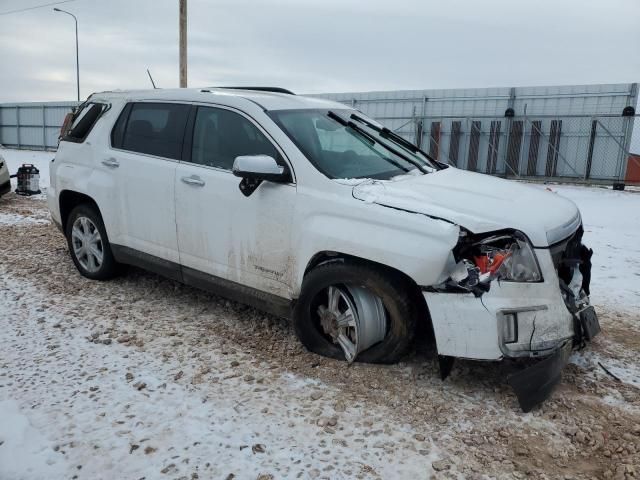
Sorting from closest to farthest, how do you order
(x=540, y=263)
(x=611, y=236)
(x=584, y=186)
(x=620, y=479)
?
(x=620, y=479)
(x=540, y=263)
(x=611, y=236)
(x=584, y=186)

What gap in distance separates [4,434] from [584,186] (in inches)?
645

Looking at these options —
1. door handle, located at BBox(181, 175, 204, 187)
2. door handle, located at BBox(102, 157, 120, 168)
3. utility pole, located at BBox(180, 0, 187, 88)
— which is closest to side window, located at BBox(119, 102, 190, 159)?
door handle, located at BBox(102, 157, 120, 168)

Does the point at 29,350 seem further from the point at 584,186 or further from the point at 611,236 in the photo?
the point at 584,186

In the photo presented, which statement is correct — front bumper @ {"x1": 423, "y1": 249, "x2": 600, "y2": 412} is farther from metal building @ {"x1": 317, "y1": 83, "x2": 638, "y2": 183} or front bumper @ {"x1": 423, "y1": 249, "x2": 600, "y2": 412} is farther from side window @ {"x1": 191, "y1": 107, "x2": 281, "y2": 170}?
metal building @ {"x1": 317, "y1": 83, "x2": 638, "y2": 183}

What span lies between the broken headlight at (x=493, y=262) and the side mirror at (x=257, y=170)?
1299 mm

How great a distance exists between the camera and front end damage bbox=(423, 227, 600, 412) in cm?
296

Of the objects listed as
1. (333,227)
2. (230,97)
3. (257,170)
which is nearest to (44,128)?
(230,97)

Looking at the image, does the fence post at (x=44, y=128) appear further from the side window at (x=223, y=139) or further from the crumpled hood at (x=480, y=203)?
the crumpled hood at (x=480, y=203)

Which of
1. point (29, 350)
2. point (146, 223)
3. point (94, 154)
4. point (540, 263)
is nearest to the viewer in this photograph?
point (540, 263)

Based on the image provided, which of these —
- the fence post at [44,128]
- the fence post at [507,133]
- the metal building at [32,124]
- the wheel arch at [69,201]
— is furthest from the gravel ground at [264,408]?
the fence post at [44,128]

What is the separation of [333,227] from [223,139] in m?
1.28

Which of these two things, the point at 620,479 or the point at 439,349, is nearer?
the point at 620,479

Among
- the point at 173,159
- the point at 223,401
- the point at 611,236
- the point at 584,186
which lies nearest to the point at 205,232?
the point at 173,159

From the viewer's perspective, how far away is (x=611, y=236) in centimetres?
796
